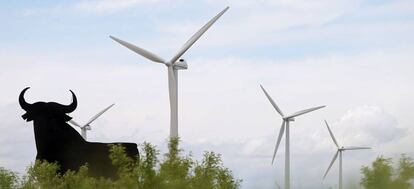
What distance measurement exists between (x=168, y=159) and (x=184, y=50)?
1706 centimetres

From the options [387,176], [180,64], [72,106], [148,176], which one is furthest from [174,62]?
[387,176]

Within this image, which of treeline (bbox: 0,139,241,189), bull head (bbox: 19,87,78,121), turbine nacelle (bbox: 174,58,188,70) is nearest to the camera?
treeline (bbox: 0,139,241,189)

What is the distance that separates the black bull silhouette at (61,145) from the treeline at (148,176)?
8.24 ft

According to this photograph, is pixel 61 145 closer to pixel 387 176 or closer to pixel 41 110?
pixel 41 110

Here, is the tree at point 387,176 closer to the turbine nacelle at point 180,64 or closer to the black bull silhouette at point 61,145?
the black bull silhouette at point 61,145

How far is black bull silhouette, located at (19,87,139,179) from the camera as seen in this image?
31.6m

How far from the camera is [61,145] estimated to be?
32.0 m

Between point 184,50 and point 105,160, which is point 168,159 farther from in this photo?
point 184,50

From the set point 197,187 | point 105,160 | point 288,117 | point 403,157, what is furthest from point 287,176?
point 403,157

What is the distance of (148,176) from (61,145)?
558 inches

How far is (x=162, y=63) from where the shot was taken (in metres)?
39.1

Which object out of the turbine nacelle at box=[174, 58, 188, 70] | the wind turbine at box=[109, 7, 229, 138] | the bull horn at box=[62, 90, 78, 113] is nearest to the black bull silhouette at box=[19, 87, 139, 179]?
the bull horn at box=[62, 90, 78, 113]

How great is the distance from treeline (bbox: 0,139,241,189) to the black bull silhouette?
2513mm

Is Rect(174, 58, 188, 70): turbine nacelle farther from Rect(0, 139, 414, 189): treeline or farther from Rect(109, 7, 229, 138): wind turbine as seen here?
Rect(0, 139, 414, 189): treeline
